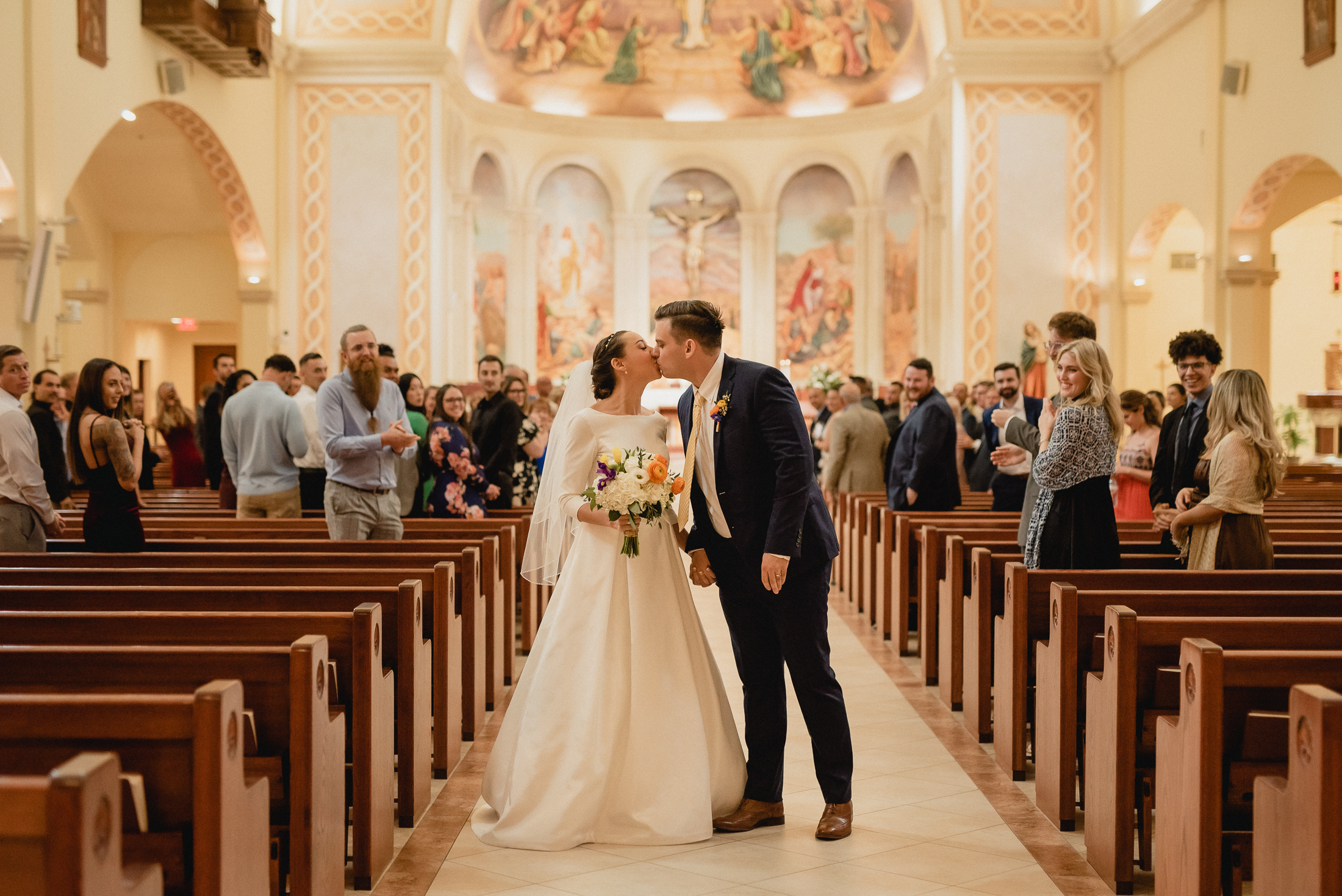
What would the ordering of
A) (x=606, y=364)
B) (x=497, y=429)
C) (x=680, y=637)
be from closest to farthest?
(x=680, y=637), (x=606, y=364), (x=497, y=429)

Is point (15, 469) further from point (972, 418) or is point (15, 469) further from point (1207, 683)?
point (972, 418)

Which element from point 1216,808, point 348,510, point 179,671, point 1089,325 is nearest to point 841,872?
point 1216,808

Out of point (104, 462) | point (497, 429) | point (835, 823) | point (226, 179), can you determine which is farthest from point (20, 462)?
point (226, 179)

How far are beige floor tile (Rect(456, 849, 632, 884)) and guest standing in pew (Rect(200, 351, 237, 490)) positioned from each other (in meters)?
6.15

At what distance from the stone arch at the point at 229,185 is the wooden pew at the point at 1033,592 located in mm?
10325

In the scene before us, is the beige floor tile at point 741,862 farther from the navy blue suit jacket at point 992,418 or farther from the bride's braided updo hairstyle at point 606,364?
the navy blue suit jacket at point 992,418

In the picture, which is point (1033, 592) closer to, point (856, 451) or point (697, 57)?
point (856, 451)

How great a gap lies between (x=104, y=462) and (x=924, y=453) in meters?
4.43

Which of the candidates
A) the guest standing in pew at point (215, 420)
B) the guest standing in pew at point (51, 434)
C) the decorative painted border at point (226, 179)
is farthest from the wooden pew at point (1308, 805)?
the decorative painted border at point (226, 179)

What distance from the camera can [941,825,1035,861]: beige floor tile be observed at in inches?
144

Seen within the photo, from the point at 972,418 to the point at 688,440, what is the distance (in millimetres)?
7616

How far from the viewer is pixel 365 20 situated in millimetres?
14758

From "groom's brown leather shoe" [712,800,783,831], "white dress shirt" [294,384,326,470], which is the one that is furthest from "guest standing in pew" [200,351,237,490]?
"groom's brown leather shoe" [712,800,783,831]

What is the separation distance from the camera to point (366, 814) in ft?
11.1
